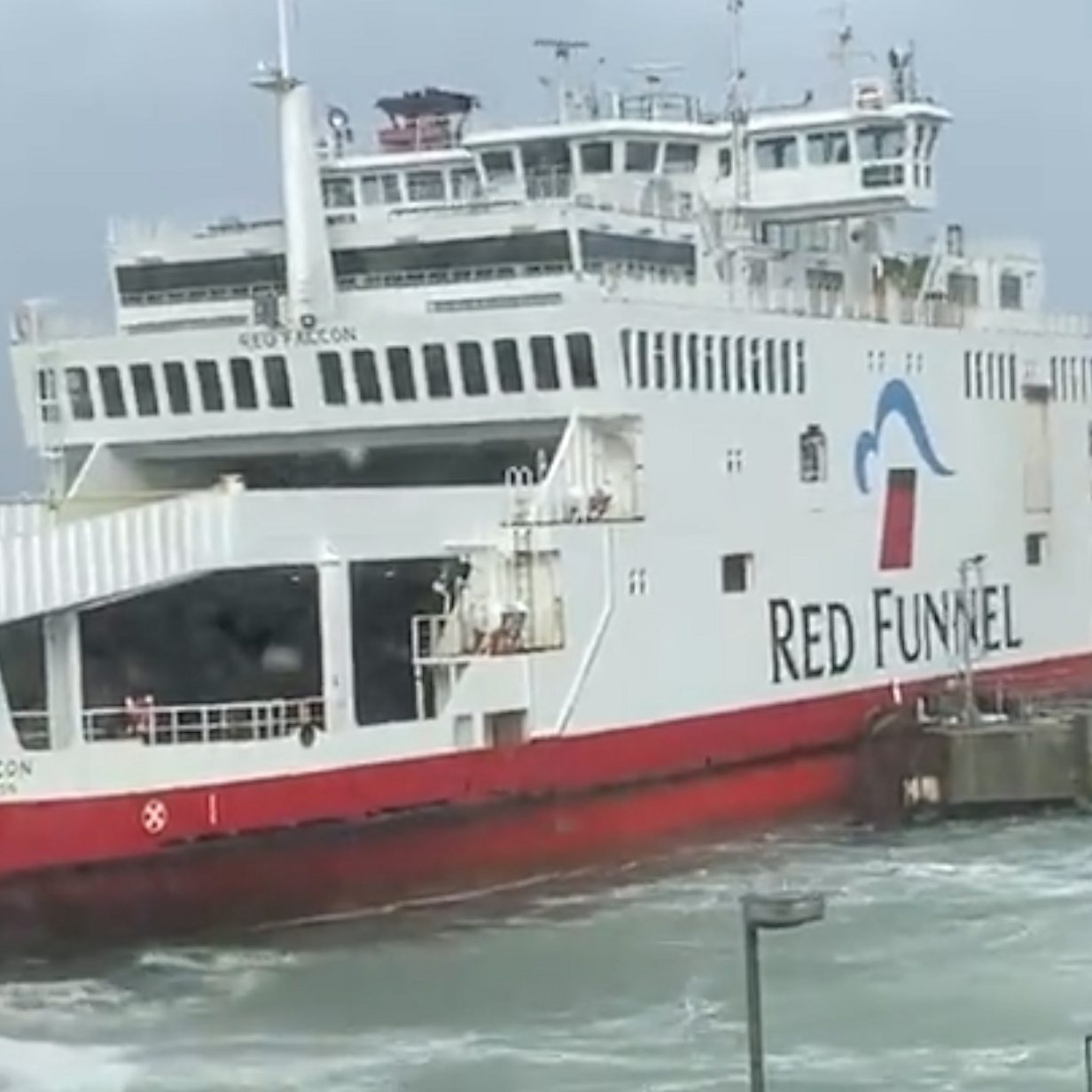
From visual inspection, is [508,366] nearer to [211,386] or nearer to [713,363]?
[713,363]

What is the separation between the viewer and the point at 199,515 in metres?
24.2

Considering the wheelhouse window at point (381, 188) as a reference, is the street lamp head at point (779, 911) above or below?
below

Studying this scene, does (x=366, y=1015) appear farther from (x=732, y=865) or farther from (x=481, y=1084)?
(x=732, y=865)

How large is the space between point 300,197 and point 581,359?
3.65 m

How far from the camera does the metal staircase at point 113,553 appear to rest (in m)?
23.4

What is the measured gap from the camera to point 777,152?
34.5 metres

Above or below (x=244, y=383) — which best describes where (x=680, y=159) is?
above

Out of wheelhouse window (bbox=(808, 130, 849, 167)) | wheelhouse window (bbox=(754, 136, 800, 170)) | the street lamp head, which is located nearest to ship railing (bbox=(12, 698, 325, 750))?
wheelhouse window (bbox=(754, 136, 800, 170))

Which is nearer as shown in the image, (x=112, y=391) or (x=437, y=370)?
(x=437, y=370)

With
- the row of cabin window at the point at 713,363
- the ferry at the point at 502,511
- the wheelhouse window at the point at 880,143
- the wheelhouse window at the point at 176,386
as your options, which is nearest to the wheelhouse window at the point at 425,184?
the ferry at the point at 502,511

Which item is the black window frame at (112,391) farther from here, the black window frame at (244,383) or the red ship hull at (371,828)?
the red ship hull at (371,828)

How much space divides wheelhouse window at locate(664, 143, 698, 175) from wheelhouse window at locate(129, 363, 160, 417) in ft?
24.4

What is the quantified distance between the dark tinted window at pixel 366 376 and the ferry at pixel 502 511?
0.09ft

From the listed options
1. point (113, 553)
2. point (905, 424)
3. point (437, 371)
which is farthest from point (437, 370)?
point (905, 424)
